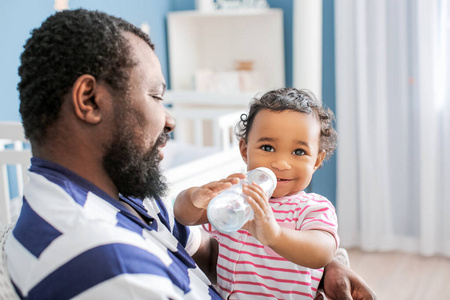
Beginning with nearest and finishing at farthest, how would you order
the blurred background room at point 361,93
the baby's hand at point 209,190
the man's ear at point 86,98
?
the man's ear at point 86,98, the baby's hand at point 209,190, the blurred background room at point 361,93

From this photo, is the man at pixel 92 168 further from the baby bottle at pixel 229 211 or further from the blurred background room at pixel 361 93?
the blurred background room at pixel 361 93

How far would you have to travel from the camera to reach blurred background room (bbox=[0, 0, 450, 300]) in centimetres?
280

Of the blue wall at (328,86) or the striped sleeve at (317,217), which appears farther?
the blue wall at (328,86)

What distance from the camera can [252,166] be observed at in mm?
1122

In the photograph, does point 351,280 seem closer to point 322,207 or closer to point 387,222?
point 322,207

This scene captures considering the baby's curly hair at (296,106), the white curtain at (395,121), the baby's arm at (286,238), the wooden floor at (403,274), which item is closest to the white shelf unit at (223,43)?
the white curtain at (395,121)

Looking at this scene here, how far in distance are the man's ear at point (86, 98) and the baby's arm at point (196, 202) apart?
10.1 inches

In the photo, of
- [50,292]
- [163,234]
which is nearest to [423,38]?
[163,234]

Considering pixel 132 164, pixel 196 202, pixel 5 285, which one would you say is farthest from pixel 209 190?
pixel 5 285

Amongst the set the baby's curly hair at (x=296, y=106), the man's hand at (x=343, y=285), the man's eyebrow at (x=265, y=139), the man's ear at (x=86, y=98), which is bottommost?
the man's hand at (x=343, y=285)

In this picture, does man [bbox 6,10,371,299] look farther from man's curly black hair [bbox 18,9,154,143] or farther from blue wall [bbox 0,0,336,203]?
blue wall [bbox 0,0,336,203]

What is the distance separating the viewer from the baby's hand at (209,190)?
939 mm

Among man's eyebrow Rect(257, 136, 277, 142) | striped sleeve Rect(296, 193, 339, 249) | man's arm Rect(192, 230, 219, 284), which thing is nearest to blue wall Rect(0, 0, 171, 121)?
man's arm Rect(192, 230, 219, 284)

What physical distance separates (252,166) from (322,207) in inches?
6.8
